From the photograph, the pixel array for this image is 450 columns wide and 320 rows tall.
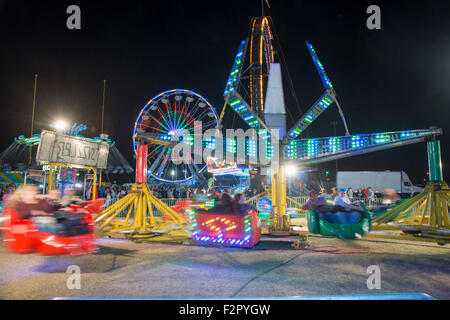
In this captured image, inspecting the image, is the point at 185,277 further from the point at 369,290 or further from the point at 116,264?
the point at 369,290

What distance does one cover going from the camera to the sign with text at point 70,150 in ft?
33.3

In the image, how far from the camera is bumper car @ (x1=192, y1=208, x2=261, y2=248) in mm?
6289

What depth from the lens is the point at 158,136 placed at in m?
7.98

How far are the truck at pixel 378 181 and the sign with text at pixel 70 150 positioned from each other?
21383 mm

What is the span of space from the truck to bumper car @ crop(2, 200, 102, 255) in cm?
2420

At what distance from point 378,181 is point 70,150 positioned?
2533 centimetres

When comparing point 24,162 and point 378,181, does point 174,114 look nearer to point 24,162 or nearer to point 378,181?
point 24,162

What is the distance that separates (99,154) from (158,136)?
5426mm
